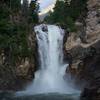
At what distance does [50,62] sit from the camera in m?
52.9

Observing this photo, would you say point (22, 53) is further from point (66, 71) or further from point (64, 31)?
point (64, 31)

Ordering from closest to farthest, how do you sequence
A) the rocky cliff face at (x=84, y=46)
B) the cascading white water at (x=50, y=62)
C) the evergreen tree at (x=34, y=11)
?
the rocky cliff face at (x=84, y=46), the cascading white water at (x=50, y=62), the evergreen tree at (x=34, y=11)

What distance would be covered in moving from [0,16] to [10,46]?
7263mm

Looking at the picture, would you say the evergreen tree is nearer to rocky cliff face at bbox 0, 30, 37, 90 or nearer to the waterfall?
the waterfall

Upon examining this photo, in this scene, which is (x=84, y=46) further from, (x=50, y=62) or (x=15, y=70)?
(x=15, y=70)

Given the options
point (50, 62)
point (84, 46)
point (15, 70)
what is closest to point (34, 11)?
point (50, 62)

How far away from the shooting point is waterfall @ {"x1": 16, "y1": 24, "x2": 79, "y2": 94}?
49125mm

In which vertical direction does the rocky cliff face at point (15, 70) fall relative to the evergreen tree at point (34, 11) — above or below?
below

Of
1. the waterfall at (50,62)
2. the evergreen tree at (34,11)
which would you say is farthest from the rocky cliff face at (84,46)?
the evergreen tree at (34,11)

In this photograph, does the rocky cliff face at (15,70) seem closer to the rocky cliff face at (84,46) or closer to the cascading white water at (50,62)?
the cascading white water at (50,62)

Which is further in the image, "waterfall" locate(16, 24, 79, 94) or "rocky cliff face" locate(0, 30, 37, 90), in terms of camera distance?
"waterfall" locate(16, 24, 79, 94)

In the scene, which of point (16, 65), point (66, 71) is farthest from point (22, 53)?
point (66, 71)

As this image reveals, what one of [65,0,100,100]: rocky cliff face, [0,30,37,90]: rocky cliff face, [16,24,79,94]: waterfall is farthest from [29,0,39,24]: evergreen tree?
[0,30,37,90]: rocky cliff face

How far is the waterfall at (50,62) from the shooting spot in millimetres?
49125
